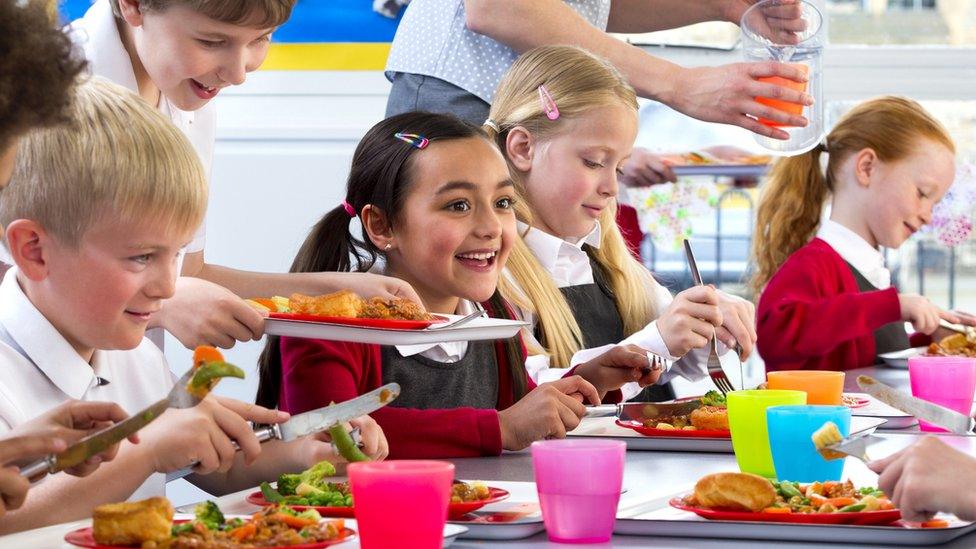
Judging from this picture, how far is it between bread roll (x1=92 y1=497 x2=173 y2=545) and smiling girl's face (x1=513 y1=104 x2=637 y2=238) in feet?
5.04

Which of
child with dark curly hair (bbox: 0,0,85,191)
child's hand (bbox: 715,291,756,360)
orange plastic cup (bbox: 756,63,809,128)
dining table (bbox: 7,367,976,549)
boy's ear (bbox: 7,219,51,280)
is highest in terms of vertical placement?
orange plastic cup (bbox: 756,63,809,128)

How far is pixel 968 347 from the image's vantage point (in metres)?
2.71

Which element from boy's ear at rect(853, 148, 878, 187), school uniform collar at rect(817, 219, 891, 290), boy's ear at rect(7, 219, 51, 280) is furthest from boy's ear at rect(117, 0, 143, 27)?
boy's ear at rect(853, 148, 878, 187)

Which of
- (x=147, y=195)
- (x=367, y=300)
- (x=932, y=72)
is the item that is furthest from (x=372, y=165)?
(x=932, y=72)

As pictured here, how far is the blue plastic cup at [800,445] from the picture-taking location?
1.28 metres

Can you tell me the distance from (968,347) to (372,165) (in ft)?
4.66

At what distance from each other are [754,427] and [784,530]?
1.05 ft

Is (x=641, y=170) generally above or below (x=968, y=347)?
above

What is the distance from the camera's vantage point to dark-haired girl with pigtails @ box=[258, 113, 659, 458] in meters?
1.87

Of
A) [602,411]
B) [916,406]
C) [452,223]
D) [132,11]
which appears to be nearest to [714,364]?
[602,411]

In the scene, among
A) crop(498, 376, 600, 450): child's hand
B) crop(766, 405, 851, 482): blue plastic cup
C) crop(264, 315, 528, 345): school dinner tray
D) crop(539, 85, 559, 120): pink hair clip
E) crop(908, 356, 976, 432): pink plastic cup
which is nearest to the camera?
crop(766, 405, 851, 482): blue plastic cup

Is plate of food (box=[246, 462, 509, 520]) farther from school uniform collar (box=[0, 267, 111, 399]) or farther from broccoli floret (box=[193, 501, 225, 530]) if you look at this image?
school uniform collar (box=[0, 267, 111, 399])

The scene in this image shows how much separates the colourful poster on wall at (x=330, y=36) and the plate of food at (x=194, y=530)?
2.75m

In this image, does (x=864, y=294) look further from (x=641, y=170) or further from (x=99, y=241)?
(x=99, y=241)
